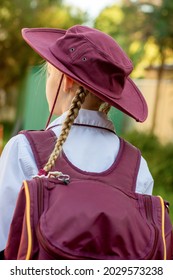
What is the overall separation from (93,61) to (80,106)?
0.53 feet

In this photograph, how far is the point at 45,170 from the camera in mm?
2109

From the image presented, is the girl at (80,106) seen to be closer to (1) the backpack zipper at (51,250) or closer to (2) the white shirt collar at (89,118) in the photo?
(2) the white shirt collar at (89,118)

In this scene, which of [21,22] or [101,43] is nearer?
[101,43]

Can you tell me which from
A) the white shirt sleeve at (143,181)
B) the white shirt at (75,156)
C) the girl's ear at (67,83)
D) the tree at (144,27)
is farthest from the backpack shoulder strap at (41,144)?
the tree at (144,27)

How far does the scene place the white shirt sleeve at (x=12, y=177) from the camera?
2.19 metres

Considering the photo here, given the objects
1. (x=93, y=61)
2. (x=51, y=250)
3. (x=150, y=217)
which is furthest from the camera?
(x=93, y=61)

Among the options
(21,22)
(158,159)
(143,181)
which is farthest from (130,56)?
(143,181)

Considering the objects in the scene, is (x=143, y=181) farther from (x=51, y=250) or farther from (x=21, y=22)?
(x=21, y=22)

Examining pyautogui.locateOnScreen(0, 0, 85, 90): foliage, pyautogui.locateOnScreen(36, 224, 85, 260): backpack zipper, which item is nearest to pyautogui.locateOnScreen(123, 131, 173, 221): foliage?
pyautogui.locateOnScreen(36, 224, 85, 260): backpack zipper

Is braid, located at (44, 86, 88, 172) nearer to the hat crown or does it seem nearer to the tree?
the hat crown

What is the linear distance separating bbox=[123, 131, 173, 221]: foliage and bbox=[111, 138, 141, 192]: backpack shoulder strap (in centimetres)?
614

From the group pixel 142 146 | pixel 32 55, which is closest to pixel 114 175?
pixel 142 146

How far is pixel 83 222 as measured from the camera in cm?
198

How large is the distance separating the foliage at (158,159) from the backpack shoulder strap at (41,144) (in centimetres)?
631
